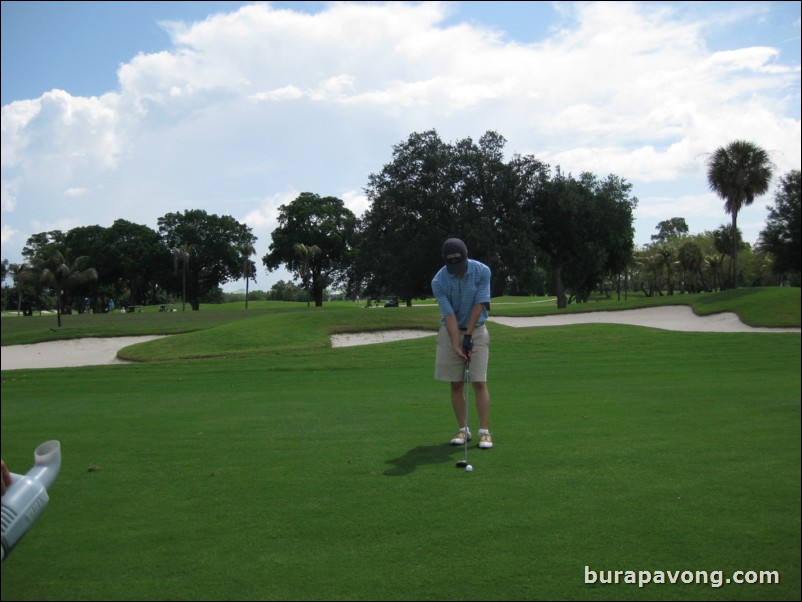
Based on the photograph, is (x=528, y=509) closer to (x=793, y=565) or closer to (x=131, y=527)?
(x=793, y=565)

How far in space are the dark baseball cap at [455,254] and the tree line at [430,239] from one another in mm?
2231

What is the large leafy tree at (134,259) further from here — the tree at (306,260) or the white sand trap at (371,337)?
the tree at (306,260)

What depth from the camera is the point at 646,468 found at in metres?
5.11

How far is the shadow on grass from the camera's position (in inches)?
215

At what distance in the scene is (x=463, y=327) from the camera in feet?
22.3

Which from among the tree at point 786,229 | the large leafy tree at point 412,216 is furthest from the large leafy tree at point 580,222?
the tree at point 786,229

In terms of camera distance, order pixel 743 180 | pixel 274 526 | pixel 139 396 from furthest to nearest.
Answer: pixel 139 396
pixel 743 180
pixel 274 526

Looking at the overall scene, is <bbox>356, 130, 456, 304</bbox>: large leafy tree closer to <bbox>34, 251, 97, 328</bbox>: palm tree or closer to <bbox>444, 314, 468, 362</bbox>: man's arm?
<bbox>444, 314, 468, 362</bbox>: man's arm

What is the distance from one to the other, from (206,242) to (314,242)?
2271 inches

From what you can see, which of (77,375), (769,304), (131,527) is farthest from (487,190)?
(131,527)

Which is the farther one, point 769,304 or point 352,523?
point 769,304

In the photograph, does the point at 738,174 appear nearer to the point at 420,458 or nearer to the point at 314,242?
the point at 420,458

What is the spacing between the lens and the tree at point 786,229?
378 cm

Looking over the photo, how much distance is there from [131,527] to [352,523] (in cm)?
134
